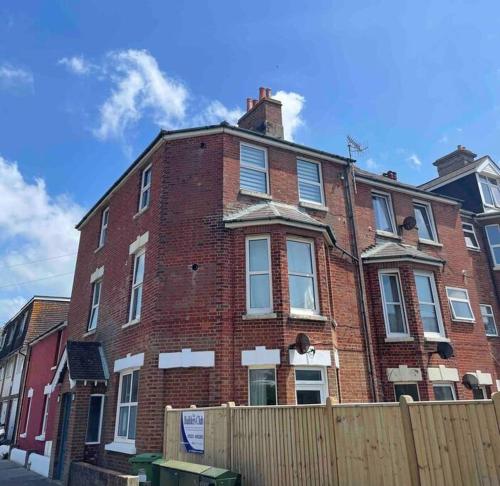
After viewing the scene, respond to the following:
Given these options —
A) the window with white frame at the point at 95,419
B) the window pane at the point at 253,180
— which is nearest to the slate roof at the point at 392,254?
the window pane at the point at 253,180

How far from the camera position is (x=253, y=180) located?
12578mm

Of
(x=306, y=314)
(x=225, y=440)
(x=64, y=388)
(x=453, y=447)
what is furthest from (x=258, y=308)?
(x=64, y=388)

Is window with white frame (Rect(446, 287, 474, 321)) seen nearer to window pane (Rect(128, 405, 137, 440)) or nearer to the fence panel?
the fence panel

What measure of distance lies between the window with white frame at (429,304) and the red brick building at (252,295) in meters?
0.04

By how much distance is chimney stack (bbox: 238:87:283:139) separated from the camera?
14.5 m

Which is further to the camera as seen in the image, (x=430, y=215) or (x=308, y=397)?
(x=430, y=215)

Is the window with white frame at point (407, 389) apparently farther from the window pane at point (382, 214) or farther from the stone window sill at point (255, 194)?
the stone window sill at point (255, 194)

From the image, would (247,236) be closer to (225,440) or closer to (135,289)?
(135,289)

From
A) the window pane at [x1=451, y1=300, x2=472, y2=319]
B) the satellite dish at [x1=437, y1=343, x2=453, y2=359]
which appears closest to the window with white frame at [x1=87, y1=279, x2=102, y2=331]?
the satellite dish at [x1=437, y1=343, x2=453, y2=359]

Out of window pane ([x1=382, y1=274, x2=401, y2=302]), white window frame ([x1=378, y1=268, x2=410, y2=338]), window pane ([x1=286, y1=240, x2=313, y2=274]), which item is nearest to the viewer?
window pane ([x1=286, y1=240, x2=313, y2=274])

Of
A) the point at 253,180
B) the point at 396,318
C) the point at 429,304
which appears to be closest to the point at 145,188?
the point at 253,180

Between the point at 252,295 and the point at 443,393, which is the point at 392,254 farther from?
the point at 252,295

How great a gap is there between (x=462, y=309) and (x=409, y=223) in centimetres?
363

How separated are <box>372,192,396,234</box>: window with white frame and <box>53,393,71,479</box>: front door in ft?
39.8
